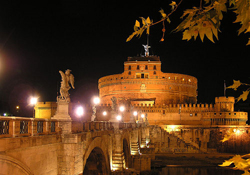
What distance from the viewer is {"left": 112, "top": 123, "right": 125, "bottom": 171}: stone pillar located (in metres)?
20.5

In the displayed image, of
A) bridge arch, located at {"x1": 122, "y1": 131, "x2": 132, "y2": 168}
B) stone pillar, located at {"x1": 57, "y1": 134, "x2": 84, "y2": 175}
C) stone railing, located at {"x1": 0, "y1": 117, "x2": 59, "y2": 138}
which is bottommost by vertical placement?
bridge arch, located at {"x1": 122, "y1": 131, "x2": 132, "y2": 168}

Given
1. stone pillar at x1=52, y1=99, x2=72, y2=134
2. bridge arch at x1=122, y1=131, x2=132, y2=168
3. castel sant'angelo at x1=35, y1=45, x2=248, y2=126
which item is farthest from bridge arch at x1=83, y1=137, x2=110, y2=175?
castel sant'angelo at x1=35, y1=45, x2=248, y2=126

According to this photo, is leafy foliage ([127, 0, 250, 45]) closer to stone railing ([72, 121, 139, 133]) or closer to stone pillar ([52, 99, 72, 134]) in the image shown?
stone pillar ([52, 99, 72, 134])

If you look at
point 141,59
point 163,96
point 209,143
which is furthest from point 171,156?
point 141,59

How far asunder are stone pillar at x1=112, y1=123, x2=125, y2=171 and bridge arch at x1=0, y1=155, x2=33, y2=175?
12.7m

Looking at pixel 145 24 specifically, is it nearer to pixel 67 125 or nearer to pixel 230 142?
pixel 67 125

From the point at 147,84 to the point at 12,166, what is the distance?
206 feet

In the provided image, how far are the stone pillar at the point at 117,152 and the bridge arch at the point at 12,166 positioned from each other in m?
12.7

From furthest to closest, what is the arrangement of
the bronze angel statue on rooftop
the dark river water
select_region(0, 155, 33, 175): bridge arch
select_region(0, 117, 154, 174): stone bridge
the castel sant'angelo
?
the castel sant'angelo → the dark river water → the bronze angel statue on rooftop → select_region(0, 117, 154, 174): stone bridge → select_region(0, 155, 33, 175): bridge arch

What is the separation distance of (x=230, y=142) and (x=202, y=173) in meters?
21.3

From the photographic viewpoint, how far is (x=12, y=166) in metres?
7.44

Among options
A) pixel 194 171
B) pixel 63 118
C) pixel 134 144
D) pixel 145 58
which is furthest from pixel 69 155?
pixel 145 58

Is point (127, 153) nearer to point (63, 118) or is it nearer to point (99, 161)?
point (99, 161)

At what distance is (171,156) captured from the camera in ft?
133
